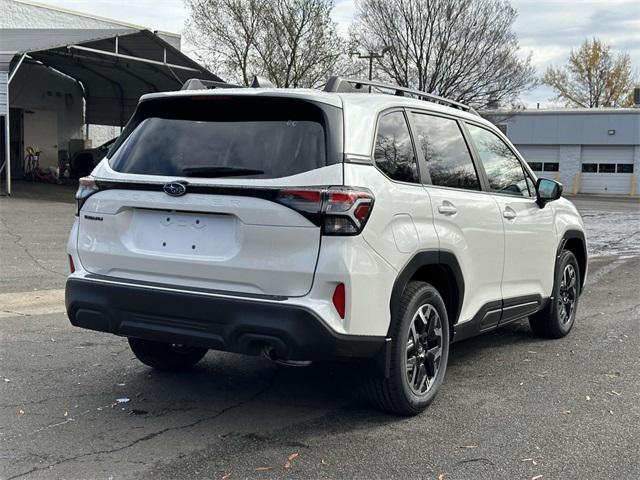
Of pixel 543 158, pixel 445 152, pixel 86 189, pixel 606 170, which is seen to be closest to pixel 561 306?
pixel 445 152

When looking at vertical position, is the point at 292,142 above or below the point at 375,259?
above

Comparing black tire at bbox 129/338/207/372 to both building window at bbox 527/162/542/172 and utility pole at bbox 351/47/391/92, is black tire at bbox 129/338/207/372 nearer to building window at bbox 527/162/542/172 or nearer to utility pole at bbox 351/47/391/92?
utility pole at bbox 351/47/391/92

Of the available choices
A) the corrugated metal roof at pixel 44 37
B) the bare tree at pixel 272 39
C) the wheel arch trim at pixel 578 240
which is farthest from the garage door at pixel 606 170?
the wheel arch trim at pixel 578 240

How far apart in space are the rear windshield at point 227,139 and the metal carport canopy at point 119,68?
1764cm

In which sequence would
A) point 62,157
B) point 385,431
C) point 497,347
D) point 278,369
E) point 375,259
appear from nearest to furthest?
1. point 375,259
2. point 385,431
3. point 278,369
4. point 497,347
5. point 62,157

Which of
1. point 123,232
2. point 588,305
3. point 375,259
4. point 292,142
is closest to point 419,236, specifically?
point 375,259

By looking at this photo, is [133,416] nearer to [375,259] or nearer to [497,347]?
[375,259]

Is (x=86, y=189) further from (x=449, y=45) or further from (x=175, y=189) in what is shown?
(x=449, y=45)

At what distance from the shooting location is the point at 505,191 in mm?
5680

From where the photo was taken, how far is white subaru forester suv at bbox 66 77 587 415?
378cm

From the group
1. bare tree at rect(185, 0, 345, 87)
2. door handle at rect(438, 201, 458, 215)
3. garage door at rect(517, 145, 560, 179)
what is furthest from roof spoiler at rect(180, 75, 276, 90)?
garage door at rect(517, 145, 560, 179)

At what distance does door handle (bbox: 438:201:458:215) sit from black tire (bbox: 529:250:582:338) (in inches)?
82.3

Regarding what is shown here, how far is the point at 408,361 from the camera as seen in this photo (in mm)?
4430

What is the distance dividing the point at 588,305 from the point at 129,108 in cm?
2542
